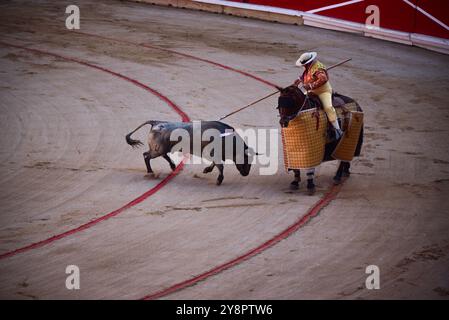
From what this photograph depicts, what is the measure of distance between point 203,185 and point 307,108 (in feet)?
5.00

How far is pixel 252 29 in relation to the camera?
18.3 m

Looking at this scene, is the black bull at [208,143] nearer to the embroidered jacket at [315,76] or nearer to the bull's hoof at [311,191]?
the bull's hoof at [311,191]

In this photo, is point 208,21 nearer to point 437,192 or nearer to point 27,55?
point 27,55

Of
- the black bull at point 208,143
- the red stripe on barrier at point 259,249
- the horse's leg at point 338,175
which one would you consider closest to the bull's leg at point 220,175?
the black bull at point 208,143

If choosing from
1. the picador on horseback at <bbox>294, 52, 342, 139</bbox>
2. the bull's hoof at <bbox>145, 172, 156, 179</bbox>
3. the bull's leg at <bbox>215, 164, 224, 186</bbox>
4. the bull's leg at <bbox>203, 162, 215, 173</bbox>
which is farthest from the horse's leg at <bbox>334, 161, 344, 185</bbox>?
the bull's hoof at <bbox>145, 172, 156, 179</bbox>

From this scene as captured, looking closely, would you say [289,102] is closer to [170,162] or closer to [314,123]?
[314,123]

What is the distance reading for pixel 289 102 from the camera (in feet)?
29.8

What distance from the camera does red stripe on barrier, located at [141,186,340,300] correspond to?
24.0 ft

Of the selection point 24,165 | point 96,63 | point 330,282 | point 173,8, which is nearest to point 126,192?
point 24,165

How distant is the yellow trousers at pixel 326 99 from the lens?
945cm

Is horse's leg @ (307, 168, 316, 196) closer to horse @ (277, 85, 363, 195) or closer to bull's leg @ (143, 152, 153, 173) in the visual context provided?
horse @ (277, 85, 363, 195)

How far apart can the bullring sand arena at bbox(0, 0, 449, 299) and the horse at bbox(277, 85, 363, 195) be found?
15 centimetres

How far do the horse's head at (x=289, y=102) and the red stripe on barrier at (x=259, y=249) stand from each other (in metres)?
0.94

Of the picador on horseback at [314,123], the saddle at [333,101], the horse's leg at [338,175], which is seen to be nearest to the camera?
the picador on horseback at [314,123]
